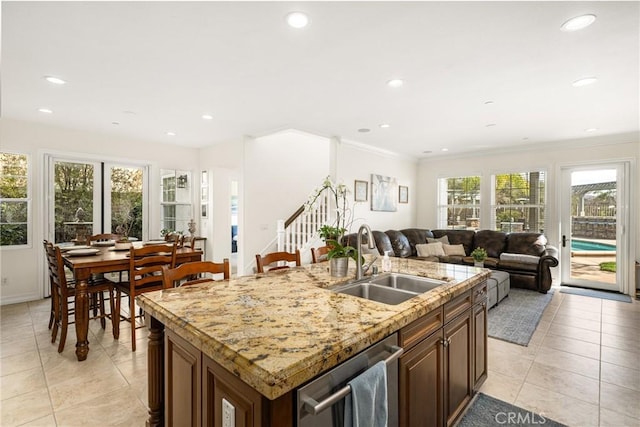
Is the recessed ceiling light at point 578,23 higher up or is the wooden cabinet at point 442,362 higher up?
the recessed ceiling light at point 578,23

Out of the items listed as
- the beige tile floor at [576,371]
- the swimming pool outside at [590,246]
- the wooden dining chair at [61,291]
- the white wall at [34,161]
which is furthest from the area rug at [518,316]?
the white wall at [34,161]

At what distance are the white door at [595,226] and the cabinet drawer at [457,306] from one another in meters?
5.05

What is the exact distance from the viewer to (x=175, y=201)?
6.04 meters

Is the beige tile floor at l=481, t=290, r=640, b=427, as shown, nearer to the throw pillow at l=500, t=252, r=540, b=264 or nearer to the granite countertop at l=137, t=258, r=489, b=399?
the granite countertop at l=137, t=258, r=489, b=399

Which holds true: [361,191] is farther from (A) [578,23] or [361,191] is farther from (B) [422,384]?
(B) [422,384]

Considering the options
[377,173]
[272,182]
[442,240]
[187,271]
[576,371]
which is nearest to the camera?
[187,271]

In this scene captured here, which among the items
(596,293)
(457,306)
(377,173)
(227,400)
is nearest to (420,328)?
(457,306)

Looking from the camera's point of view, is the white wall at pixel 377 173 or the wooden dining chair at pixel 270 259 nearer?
the wooden dining chair at pixel 270 259

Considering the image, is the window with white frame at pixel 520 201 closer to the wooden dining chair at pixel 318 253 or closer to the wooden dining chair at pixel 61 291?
the wooden dining chair at pixel 318 253

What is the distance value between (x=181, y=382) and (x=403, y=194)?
6.42 meters

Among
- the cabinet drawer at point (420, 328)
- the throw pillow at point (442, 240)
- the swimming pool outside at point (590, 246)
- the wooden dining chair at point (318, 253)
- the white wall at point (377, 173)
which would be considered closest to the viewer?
the cabinet drawer at point (420, 328)

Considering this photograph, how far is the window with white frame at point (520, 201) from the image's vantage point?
595 centimetres

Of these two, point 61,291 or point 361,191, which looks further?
point 361,191

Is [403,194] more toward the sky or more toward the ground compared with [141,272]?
more toward the sky
